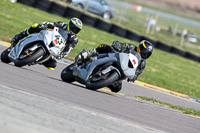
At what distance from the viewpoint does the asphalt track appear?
5.07m

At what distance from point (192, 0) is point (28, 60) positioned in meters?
68.2

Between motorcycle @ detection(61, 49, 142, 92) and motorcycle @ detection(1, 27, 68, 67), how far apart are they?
0.65 meters

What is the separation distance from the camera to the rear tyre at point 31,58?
907cm

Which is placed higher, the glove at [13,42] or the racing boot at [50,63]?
the glove at [13,42]

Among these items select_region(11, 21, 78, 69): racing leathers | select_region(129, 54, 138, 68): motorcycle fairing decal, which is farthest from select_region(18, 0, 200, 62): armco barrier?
select_region(129, 54, 138, 68): motorcycle fairing decal

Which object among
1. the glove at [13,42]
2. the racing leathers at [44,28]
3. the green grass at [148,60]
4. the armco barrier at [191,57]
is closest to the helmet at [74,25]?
the racing leathers at [44,28]

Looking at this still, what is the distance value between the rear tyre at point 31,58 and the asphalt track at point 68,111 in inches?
6.8

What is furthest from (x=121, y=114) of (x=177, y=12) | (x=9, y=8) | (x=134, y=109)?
(x=177, y=12)

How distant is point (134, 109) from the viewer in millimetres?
8547

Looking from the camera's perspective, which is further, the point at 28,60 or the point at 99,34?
the point at 99,34

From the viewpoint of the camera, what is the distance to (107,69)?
8891 millimetres

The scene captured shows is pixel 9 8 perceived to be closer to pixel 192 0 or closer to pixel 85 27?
pixel 85 27

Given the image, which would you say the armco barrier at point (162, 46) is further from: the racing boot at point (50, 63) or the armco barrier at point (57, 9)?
the racing boot at point (50, 63)

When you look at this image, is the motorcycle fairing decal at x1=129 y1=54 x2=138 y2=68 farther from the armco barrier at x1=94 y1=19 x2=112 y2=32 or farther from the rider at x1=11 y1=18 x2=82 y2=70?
the armco barrier at x1=94 y1=19 x2=112 y2=32
